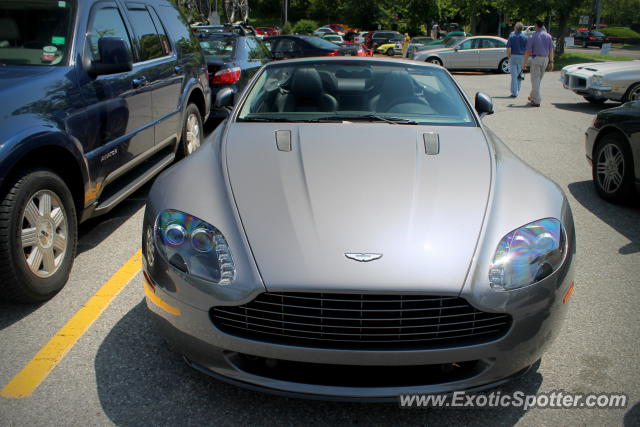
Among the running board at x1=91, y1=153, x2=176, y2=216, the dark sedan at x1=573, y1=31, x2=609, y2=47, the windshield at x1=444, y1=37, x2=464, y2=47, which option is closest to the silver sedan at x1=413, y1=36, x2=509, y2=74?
the windshield at x1=444, y1=37, x2=464, y2=47

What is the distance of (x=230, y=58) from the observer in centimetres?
903

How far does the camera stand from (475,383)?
7.86ft

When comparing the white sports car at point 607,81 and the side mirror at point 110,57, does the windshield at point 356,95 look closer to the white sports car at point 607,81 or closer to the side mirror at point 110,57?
the side mirror at point 110,57

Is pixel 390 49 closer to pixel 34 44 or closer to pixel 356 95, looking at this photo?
pixel 356 95

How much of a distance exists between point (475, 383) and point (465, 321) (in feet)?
0.89

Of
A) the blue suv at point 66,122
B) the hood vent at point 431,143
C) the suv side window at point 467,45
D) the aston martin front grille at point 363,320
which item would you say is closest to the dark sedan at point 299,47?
the suv side window at point 467,45

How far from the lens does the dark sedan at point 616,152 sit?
5.47m

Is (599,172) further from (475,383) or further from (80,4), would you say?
(80,4)

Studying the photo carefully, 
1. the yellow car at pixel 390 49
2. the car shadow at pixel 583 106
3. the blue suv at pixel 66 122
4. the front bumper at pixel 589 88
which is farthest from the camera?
the yellow car at pixel 390 49

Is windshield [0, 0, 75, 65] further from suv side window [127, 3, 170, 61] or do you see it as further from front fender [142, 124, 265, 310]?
front fender [142, 124, 265, 310]

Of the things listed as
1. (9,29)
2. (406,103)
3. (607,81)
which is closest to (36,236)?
(9,29)

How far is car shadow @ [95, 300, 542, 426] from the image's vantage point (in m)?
2.54

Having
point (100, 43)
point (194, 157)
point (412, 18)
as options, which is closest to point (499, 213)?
point (194, 157)

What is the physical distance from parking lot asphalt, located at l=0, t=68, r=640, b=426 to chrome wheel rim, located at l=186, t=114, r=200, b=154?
2.25 m
